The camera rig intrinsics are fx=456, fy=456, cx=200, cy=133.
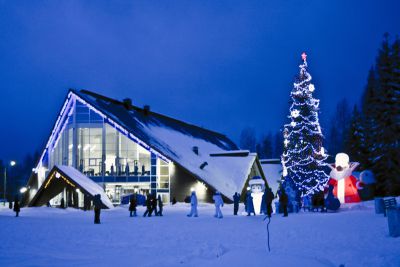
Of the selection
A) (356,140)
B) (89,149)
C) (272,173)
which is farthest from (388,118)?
(272,173)

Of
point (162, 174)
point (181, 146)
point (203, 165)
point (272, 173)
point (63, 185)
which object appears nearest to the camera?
point (63, 185)

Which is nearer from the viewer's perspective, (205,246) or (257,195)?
(205,246)

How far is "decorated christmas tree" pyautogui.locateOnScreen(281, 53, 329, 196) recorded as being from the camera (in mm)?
36781

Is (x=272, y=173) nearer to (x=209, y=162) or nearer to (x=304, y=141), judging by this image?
(x=209, y=162)

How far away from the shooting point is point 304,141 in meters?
37.2

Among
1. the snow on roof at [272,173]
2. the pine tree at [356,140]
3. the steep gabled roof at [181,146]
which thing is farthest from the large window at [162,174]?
the snow on roof at [272,173]

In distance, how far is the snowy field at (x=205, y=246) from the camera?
29.4 feet

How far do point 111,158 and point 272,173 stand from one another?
25.6 metres

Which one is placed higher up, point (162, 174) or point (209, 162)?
point (209, 162)

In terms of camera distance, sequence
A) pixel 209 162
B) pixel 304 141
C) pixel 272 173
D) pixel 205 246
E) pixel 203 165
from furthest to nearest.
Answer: pixel 272 173 < pixel 209 162 < pixel 203 165 < pixel 304 141 < pixel 205 246

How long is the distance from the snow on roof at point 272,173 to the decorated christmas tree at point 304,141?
1848cm

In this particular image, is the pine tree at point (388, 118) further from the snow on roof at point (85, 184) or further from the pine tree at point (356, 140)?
the snow on roof at point (85, 184)

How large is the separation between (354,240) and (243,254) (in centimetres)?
579

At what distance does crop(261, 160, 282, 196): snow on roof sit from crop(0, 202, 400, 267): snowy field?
128ft
